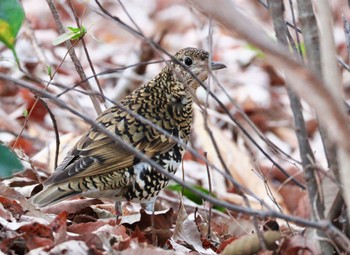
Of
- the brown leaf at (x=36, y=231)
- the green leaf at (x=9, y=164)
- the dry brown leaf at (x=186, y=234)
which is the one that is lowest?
the dry brown leaf at (x=186, y=234)

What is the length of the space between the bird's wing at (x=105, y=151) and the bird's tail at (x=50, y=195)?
0.04 metres

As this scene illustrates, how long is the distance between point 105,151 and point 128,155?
0.14 m

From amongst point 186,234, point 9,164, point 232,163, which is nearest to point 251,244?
point 186,234

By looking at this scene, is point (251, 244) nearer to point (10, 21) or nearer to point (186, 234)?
point (186, 234)

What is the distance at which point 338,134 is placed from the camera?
2.32 m

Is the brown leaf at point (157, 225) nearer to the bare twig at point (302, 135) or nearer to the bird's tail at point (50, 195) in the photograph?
the bird's tail at point (50, 195)

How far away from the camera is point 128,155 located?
15.5ft

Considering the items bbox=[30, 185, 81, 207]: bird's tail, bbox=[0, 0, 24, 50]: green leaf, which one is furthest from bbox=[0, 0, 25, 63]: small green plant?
bbox=[30, 185, 81, 207]: bird's tail

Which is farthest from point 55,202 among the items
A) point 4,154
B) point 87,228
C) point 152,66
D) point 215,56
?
point 215,56

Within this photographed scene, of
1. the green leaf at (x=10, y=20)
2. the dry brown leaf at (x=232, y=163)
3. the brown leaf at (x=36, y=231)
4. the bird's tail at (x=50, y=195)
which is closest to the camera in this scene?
the green leaf at (x=10, y=20)

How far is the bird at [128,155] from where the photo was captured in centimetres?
451

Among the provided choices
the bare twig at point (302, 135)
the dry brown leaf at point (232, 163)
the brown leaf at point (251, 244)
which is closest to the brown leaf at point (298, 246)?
the brown leaf at point (251, 244)

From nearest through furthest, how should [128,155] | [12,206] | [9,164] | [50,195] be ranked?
[9,164] → [12,206] → [50,195] → [128,155]

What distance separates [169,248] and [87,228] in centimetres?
41
